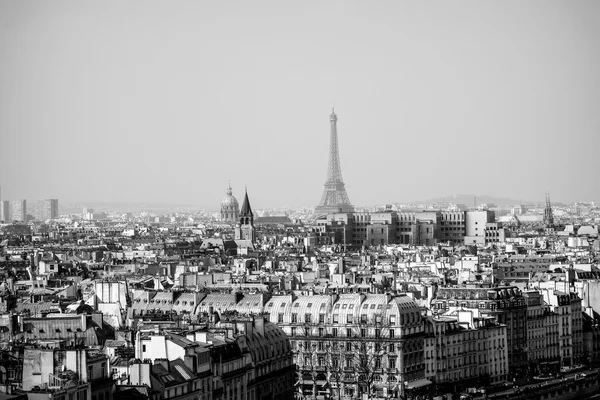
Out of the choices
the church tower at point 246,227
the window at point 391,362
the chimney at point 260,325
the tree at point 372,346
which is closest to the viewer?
the chimney at point 260,325

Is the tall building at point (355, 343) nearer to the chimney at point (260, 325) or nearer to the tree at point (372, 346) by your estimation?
the tree at point (372, 346)

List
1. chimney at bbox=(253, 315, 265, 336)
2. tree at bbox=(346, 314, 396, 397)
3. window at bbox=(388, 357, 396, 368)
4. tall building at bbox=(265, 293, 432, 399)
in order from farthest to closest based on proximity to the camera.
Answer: window at bbox=(388, 357, 396, 368), tree at bbox=(346, 314, 396, 397), tall building at bbox=(265, 293, 432, 399), chimney at bbox=(253, 315, 265, 336)

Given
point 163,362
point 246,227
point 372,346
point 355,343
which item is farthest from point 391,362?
point 246,227

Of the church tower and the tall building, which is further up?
the church tower

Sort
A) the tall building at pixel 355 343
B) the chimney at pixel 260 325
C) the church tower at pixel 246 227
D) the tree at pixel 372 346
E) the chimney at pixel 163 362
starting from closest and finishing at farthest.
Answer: the chimney at pixel 163 362, the chimney at pixel 260 325, the tall building at pixel 355 343, the tree at pixel 372 346, the church tower at pixel 246 227

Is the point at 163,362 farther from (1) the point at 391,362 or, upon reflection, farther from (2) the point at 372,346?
(2) the point at 372,346

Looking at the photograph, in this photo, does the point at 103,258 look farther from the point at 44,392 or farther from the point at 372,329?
the point at 44,392

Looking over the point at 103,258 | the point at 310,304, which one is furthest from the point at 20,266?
the point at 310,304

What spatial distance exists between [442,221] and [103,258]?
65.4m

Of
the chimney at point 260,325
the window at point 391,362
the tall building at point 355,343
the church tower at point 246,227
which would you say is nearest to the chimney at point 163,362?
the chimney at point 260,325

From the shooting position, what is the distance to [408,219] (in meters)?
187

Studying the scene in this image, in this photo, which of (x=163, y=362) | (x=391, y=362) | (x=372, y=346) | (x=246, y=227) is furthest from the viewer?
(x=246, y=227)

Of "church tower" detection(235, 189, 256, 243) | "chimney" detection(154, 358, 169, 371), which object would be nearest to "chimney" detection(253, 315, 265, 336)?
"chimney" detection(154, 358, 169, 371)

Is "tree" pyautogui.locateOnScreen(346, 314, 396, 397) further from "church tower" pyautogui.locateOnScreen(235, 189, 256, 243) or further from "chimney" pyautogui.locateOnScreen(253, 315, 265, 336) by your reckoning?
"church tower" pyautogui.locateOnScreen(235, 189, 256, 243)
